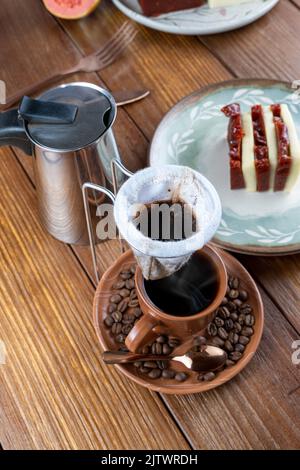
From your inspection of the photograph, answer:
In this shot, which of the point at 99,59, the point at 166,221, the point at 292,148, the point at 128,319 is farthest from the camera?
the point at 99,59

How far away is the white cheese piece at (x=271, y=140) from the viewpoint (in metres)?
0.86

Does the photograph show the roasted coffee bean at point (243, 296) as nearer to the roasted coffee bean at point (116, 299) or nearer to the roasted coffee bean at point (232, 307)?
the roasted coffee bean at point (232, 307)

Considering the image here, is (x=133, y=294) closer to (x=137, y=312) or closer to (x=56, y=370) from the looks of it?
(x=137, y=312)

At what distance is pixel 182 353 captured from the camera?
0.71 meters

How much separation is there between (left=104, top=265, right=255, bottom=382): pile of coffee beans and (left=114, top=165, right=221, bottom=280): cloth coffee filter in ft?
0.32

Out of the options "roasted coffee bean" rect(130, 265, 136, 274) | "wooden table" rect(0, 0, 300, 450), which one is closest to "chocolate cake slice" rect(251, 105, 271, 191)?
"wooden table" rect(0, 0, 300, 450)

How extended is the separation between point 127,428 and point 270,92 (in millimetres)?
547

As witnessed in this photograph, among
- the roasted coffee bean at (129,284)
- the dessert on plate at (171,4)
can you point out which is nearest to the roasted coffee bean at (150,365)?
the roasted coffee bean at (129,284)

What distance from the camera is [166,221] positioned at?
65 cm

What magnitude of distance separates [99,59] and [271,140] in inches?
13.6

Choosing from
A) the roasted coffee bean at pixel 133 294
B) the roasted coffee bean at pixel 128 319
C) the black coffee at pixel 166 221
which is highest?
the black coffee at pixel 166 221

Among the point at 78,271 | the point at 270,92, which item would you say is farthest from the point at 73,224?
the point at 270,92

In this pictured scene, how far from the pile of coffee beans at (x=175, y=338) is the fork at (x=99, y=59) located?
1.26 ft

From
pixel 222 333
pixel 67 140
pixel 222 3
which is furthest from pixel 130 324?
pixel 222 3
